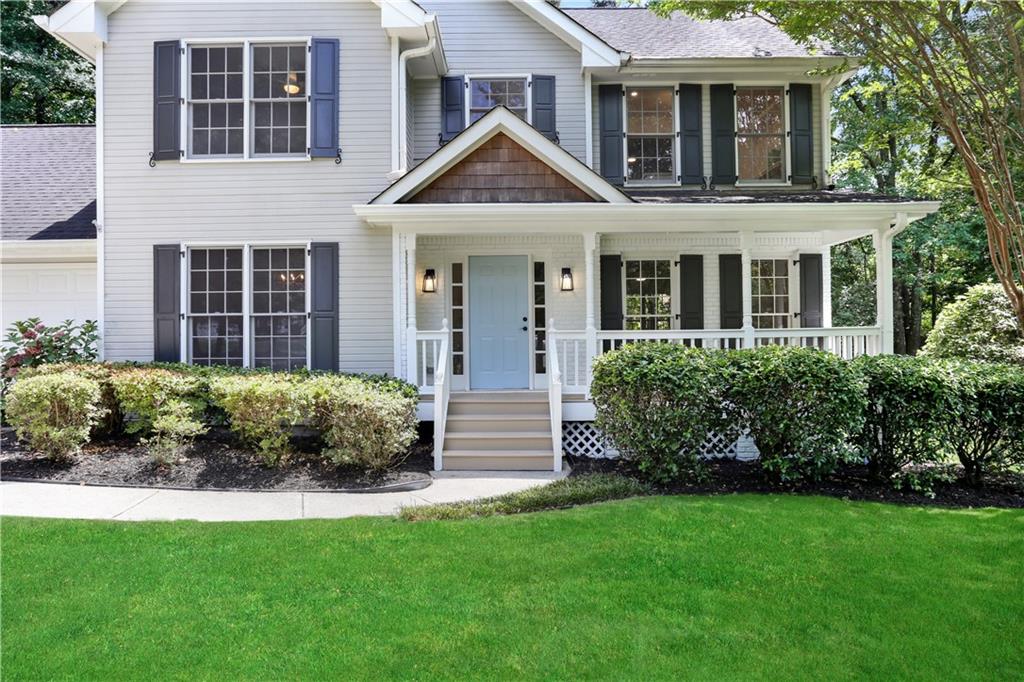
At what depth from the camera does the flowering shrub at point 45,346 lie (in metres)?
8.16

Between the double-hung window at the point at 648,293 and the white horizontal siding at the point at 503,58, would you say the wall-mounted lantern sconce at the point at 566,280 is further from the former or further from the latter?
the white horizontal siding at the point at 503,58

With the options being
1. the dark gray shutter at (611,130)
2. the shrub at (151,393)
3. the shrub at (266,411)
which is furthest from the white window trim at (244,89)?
the dark gray shutter at (611,130)

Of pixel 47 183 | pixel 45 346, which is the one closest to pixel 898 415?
pixel 45 346

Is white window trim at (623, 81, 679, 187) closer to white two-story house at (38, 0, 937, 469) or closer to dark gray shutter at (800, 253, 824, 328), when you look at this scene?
white two-story house at (38, 0, 937, 469)

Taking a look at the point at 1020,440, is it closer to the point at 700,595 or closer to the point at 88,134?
the point at 700,595

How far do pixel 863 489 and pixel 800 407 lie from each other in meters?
1.11

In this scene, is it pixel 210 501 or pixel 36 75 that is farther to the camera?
pixel 36 75

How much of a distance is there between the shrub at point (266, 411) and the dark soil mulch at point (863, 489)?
3944 millimetres

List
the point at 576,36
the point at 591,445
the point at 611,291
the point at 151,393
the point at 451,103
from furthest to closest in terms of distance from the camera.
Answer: the point at 451,103
the point at 611,291
the point at 576,36
the point at 591,445
the point at 151,393

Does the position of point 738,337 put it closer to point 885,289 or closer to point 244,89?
point 885,289

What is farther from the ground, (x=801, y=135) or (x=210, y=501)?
(x=801, y=135)

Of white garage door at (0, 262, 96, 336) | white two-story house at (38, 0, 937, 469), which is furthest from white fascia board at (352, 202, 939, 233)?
white garage door at (0, 262, 96, 336)

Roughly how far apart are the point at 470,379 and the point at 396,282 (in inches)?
78.3

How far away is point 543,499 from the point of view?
5.65 m
